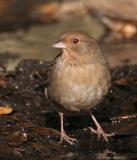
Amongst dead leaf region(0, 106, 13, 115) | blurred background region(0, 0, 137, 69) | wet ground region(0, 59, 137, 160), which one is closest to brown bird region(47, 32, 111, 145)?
wet ground region(0, 59, 137, 160)

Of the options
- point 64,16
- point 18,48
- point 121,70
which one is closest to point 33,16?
point 64,16

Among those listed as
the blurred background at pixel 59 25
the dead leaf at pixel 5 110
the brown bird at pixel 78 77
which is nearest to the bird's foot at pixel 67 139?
the brown bird at pixel 78 77

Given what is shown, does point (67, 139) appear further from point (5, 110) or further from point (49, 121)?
point (5, 110)

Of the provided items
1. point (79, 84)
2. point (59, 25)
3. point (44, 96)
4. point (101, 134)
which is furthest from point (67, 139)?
point (59, 25)

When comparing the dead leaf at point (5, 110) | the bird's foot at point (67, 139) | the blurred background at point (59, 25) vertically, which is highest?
the blurred background at point (59, 25)

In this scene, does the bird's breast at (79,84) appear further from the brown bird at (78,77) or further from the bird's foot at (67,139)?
the bird's foot at (67,139)

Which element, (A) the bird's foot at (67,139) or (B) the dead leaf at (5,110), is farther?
(B) the dead leaf at (5,110)
